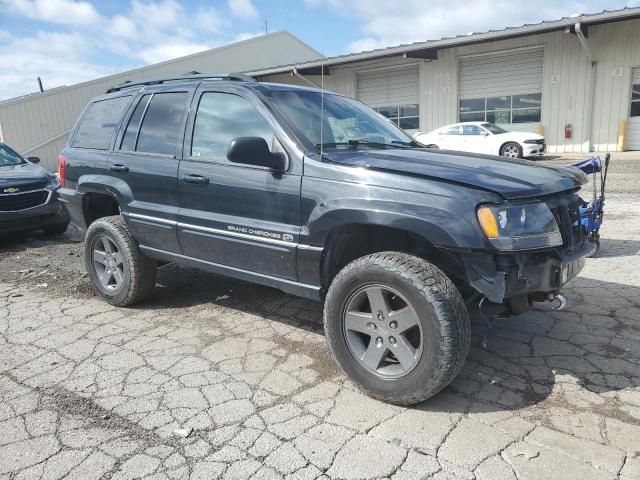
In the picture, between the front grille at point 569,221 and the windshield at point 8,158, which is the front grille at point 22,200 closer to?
the windshield at point 8,158

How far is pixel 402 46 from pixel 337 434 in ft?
67.1

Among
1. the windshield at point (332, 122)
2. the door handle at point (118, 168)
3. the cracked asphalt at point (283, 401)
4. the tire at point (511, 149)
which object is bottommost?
the cracked asphalt at point (283, 401)

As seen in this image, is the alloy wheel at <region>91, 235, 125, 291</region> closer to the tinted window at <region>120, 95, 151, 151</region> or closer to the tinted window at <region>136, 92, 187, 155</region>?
the tinted window at <region>120, 95, 151, 151</region>

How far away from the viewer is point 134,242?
4.64 metres

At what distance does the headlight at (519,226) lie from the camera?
8.90 ft

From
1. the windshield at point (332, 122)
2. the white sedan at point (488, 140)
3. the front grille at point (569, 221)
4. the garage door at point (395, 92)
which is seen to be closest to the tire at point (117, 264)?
the windshield at point (332, 122)

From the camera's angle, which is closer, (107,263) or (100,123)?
(107,263)

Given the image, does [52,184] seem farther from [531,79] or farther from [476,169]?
[531,79]

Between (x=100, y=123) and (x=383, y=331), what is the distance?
3563mm

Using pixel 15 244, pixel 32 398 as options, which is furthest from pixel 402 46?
pixel 32 398

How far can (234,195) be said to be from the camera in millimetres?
3709

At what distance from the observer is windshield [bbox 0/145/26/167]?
8.52m

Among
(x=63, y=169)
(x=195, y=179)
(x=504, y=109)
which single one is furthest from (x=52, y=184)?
(x=504, y=109)

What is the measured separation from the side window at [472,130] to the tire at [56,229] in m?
13.1
